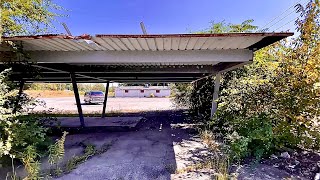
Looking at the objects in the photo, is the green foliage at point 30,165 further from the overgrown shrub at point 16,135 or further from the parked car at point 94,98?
the parked car at point 94,98

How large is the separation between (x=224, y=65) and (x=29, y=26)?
21.2 feet

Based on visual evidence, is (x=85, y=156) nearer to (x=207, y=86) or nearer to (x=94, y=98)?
(x=207, y=86)

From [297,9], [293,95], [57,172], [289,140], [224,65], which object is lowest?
[57,172]

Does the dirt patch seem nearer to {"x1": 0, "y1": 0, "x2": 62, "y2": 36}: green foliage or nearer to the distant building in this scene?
{"x1": 0, "y1": 0, "x2": 62, "y2": 36}: green foliage

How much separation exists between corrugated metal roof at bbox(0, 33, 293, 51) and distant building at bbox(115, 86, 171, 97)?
3613 centimetres

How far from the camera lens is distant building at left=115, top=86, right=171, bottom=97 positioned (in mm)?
40875

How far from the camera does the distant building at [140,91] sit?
40.9m

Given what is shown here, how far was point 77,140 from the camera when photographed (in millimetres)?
6852

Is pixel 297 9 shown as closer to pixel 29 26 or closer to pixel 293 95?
pixel 293 95

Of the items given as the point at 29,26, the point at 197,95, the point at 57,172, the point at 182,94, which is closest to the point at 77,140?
the point at 57,172

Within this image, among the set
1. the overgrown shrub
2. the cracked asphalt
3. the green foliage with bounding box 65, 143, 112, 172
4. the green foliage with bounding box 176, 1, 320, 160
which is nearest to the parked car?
the cracked asphalt

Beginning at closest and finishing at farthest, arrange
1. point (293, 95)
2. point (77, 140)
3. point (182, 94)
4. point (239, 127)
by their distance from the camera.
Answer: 1. point (293, 95)
2. point (239, 127)
3. point (77, 140)
4. point (182, 94)

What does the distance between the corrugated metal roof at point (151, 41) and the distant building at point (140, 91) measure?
3613 cm

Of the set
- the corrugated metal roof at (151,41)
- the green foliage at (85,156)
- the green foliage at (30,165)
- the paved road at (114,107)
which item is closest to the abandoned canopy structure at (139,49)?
the corrugated metal roof at (151,41)
